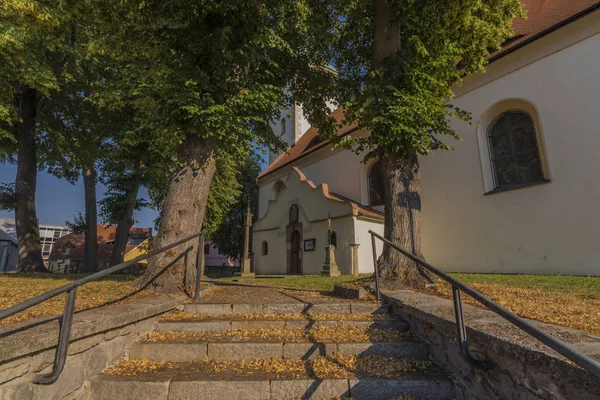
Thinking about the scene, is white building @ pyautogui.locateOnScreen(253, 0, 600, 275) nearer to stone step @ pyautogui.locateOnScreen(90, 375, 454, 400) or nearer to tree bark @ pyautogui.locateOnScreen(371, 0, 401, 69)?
tree bark @ pyautogui.locateOnScreen(371, 0, 401, 69)

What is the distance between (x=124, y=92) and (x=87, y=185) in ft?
23.5

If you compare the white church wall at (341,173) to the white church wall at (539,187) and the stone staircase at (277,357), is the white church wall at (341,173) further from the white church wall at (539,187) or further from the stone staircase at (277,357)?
the stone staircase at (277,357)

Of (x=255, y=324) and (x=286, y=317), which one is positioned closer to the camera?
(x=255, y=324)

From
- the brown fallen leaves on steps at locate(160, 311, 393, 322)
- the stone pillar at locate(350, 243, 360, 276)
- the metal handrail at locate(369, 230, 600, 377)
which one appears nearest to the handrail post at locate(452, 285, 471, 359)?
the metal handrail at locate(369, 230, 600, 377)

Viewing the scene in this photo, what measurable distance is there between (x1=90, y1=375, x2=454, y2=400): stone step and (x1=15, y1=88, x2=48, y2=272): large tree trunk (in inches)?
496

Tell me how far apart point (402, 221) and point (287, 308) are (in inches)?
108

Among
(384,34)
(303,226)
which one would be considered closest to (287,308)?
(384,34)

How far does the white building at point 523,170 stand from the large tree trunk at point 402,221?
627cm

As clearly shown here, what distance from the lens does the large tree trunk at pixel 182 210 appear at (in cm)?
477

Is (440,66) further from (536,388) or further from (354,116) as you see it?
(536,388)

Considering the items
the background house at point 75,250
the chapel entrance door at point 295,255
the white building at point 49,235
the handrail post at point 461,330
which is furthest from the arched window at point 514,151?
the white building at point 49,235

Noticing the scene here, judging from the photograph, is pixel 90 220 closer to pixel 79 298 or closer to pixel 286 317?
pixel 79 298

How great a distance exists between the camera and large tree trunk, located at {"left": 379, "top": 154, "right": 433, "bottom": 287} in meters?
5.25

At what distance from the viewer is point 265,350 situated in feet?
10.3
